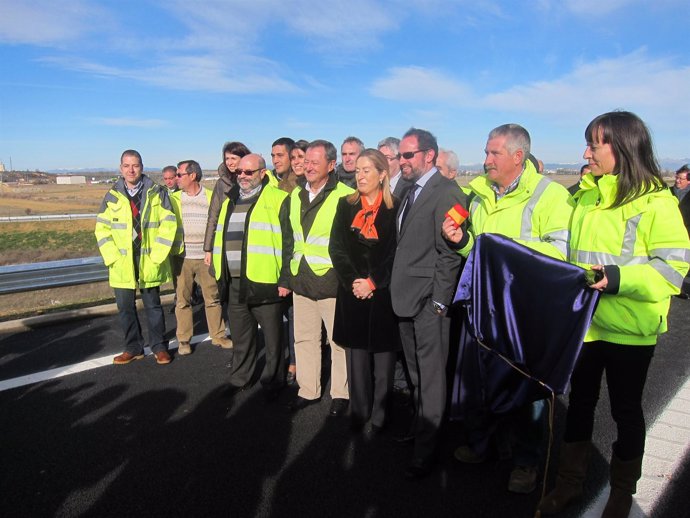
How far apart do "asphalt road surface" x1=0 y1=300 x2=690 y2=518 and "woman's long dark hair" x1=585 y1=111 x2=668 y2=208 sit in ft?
6.12

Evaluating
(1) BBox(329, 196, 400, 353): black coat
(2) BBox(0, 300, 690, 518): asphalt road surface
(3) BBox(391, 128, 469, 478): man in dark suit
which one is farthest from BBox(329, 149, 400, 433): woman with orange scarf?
(2) BBox(0, 300, 690, 518): asphalt road surface

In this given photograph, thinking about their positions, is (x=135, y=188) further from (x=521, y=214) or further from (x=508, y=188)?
Answer: (x=521, y=214)

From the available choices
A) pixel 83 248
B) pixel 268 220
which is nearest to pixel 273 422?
pixel 268 220

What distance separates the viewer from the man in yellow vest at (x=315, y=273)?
403 centimetres

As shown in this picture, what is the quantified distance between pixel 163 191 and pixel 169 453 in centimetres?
279

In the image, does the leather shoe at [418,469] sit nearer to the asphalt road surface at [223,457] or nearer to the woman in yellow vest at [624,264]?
the asphalt road surface at [223,457]

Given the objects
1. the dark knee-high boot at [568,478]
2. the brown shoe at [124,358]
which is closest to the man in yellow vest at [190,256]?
the brown shoe at [124,358]

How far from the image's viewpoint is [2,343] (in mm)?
5652

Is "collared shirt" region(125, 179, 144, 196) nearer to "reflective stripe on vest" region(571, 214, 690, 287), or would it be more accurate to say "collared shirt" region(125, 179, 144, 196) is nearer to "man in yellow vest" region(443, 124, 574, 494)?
"man in yellow vest" region(443, 124, 574, 494)

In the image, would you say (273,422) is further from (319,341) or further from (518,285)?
(518,285)

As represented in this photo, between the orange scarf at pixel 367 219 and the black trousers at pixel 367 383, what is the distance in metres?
0.90

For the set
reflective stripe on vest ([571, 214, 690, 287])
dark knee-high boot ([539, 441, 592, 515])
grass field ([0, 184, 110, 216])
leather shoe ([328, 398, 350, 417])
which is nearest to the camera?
reflective stripe on vest ([571, 214, 690, 287])

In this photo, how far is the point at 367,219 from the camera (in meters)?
3.66

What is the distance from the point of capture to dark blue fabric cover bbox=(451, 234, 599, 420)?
2.61 metres
